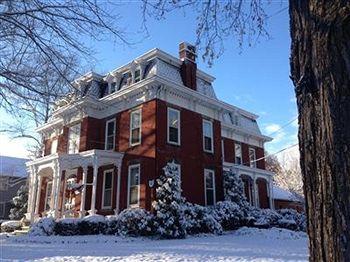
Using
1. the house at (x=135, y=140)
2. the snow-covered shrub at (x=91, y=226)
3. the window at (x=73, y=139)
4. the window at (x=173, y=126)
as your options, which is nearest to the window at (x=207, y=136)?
the house at (x=135, y=140)

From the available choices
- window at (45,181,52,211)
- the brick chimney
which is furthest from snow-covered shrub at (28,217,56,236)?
the brick chimney

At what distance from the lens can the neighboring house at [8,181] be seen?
40.2 m

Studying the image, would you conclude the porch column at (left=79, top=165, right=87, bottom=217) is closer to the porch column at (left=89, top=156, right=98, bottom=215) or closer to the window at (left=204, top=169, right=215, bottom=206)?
the porch column at (left=89, top=156, right=98, bottom=215)

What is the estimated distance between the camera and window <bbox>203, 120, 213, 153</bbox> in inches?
871

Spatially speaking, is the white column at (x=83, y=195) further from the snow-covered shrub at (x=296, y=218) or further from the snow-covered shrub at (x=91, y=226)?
the snow-covered shrub at (x=296, y=218)

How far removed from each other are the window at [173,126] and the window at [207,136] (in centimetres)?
246

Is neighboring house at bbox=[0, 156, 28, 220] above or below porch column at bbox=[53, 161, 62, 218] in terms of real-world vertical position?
above

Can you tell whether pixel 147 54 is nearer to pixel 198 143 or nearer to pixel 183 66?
pixel 183 66

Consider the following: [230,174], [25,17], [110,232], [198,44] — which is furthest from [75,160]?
[198,44]

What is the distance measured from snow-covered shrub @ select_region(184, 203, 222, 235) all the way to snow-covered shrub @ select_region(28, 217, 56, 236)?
6196 mm

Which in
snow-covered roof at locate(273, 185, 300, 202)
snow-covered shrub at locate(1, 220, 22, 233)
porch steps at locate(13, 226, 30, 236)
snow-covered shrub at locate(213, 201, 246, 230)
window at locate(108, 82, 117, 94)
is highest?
window at locate(108, 82, 117, 94)

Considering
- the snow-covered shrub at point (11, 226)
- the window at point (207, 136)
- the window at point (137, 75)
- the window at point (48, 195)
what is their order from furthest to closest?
1. the window at point (48, 195)
2. the snow-covered shrub at point (11, 226)
3. the window at point (207, 136)
4. the window at point (137, 75)

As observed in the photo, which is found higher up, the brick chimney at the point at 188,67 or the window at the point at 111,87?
the brick chimney at the point at 188,67

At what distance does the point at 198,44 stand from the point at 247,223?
17.5 meters
